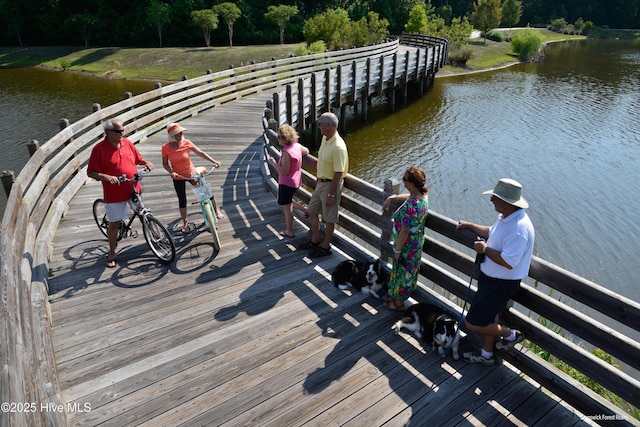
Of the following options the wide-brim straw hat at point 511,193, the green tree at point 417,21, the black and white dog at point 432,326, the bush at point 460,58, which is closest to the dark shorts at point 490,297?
the black and white dog at point 432,326

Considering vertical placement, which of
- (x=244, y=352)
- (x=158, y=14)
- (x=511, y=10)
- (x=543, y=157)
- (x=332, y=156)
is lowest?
(x=543, y=157)

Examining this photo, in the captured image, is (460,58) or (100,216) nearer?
(100,216)

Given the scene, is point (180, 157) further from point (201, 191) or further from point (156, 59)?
point (156, 59)

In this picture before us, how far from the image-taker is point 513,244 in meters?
3.65

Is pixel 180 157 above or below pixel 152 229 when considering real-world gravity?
above

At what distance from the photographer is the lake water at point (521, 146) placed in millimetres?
11969

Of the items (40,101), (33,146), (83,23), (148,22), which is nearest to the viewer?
(33,146)

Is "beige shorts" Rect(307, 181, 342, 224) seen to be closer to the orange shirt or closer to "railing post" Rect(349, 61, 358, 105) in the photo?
the orange shirt

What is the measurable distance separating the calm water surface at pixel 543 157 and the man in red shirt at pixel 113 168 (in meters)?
9.35

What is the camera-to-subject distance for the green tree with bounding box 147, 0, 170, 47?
4609 centimetres

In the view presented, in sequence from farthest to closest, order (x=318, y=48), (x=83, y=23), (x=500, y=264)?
(x=83, y=23)
(x=318, y=48)
(x=500, y=264)

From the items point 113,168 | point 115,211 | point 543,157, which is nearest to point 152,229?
point 115,211

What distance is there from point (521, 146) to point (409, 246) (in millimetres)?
16281

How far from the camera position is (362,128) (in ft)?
71.7
